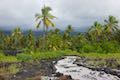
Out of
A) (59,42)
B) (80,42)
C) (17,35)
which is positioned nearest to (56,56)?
(59,42)

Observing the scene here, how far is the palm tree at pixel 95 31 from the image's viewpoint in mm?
85906

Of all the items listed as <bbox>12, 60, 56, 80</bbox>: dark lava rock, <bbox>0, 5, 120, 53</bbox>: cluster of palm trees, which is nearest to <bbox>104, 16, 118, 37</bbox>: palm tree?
<bbox>0, 5, 120, 53</bbox>: cluster of palm trees

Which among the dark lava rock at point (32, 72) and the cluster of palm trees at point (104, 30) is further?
the cluster of palm trees at point (104, 30)

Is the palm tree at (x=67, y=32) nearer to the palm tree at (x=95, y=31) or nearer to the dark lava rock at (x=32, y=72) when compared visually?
the palm tree at (x=95, y=31)

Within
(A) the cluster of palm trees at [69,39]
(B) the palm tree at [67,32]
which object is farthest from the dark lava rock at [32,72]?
(B) the palm tree at [67,32]

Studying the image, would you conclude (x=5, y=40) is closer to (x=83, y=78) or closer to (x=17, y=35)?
(x=17, y=35)

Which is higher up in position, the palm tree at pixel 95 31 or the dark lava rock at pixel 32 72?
the palm tree at pixel 95 31

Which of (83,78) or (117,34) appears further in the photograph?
(117,34)

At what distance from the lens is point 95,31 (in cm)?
8706

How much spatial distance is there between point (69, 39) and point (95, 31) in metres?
6.92

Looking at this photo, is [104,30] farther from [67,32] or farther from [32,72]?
[32,72]

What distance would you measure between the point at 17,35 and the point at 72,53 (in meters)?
28.8

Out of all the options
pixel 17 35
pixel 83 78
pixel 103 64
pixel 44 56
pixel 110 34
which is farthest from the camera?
pixel 17 35

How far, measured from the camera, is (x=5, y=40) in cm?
9738
